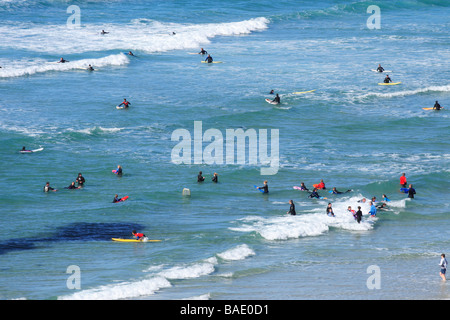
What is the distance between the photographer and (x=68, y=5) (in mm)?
96875

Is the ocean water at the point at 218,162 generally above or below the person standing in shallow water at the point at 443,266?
above

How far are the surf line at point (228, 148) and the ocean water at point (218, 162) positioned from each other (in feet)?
1.88

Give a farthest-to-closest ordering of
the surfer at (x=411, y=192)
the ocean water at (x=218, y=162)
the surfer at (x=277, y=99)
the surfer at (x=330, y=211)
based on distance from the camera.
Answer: the surfer at (x=277, y=99), the surfer at (x=411, y=192), the surfer at (x=330, y=211), the ocean water at (x=218, y=162)

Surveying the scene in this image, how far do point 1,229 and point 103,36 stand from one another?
5259 centimetres

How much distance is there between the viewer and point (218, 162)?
44.2 meters

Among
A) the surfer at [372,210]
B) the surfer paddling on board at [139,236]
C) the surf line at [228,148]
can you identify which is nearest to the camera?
the surfer paddling on board at [139,236]

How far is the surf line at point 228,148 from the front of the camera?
145 feet

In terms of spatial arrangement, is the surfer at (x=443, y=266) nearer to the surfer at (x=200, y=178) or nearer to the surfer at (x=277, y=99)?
the surfer at (x=200, y=178)

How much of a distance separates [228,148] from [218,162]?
3110 mm

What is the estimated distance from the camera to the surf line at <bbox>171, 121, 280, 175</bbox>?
44.2m

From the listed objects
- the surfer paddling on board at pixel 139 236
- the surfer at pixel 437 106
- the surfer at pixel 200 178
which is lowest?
the surfer paddling on board at pixel 139 236

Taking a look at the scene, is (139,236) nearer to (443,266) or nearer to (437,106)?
(443,266)

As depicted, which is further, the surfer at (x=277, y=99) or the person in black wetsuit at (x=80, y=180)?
the surfer at (x=277, y=99)

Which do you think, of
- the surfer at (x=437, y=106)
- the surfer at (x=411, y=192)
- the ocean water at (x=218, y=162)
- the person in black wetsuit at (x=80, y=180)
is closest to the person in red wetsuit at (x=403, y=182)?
the ocean water at (x=218, y=162)
